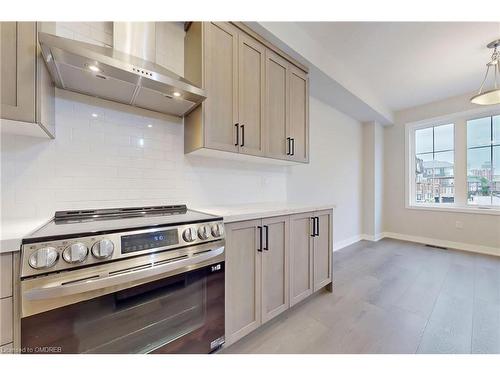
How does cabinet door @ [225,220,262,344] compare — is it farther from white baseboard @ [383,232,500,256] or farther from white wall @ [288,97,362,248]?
white baseboard @ [383,232,500,256]

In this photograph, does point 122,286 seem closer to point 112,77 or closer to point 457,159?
point 112,77

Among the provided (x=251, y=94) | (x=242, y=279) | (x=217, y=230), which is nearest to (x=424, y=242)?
(x=242, y=279)

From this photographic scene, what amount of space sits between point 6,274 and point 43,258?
122 millimetres


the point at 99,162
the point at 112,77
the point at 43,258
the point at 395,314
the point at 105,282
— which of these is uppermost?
the point at 112,77

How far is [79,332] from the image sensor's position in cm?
86

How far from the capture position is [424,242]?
4.01 metres

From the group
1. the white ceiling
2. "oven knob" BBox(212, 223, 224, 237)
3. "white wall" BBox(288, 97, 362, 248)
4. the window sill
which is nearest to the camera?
"oven knob" BBox(212, 223, 224, 237)

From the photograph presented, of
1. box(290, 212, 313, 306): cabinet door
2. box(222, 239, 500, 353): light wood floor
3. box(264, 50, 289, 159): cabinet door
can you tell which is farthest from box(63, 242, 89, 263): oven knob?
box(264, 50, 289, 159): cabinet door

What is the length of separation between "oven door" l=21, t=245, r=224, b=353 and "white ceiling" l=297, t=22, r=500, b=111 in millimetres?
2476

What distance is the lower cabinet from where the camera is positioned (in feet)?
4.50

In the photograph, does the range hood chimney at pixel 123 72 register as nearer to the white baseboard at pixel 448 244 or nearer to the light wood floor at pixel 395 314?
the light wood floor at pixel 395 314

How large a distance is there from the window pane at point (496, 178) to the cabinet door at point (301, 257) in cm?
379
